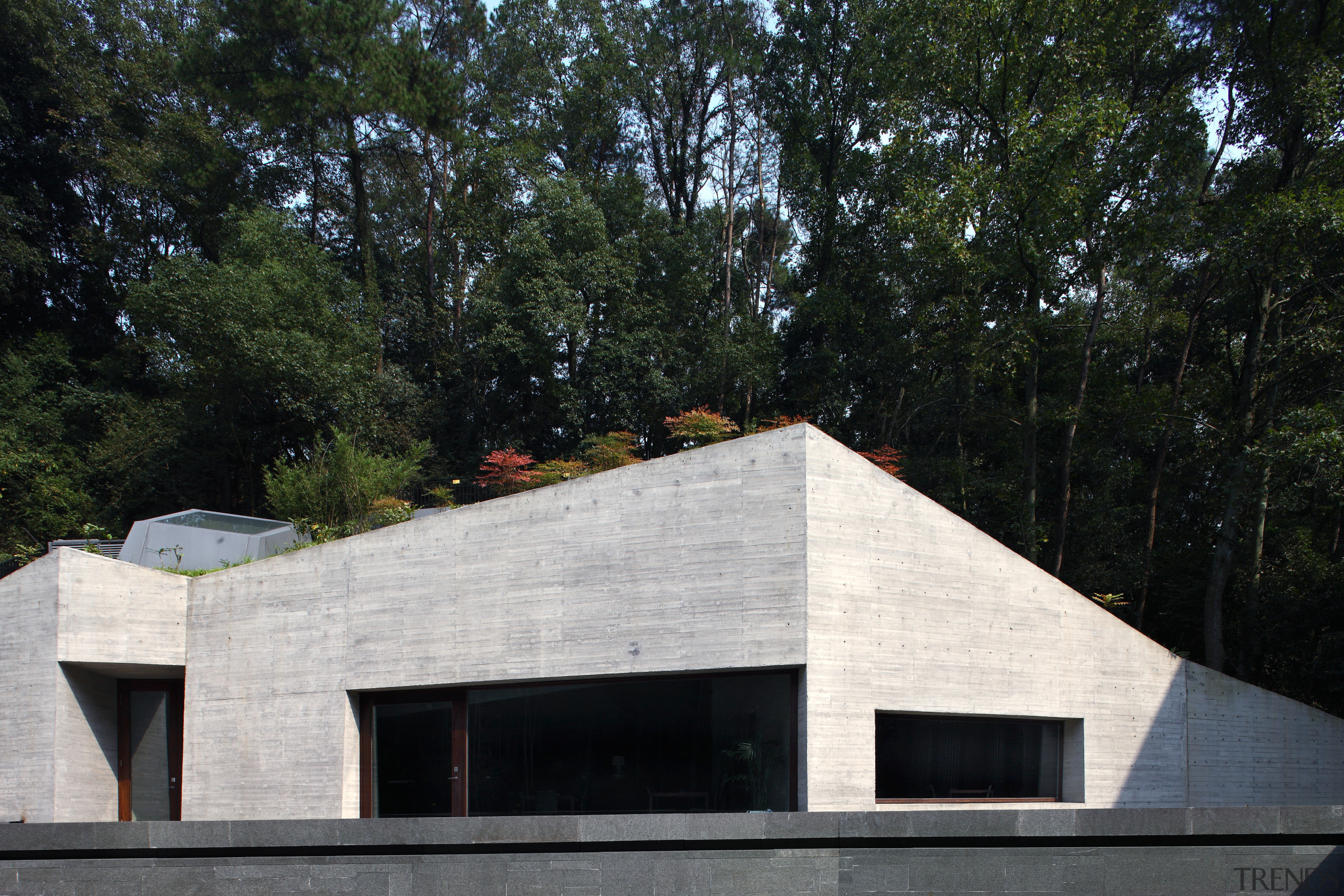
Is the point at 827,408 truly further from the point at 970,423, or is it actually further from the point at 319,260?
the point at 319,260

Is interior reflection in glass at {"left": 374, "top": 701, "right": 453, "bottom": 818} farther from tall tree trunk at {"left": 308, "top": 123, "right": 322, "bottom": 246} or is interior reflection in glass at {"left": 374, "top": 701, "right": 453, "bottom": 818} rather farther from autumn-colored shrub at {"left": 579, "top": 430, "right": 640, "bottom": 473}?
tall tree trunk at {"left": 308, "top": 123, "right": 322, "bottom": 246}

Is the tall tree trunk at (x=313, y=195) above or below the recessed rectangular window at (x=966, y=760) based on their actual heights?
above

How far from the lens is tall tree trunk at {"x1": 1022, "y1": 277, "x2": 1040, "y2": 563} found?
55.0 feet

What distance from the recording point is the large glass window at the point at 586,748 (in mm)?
8898

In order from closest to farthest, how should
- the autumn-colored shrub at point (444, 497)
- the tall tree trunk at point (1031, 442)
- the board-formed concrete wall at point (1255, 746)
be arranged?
1. the board-formed concrete wall at point (1255, 746)
2. the autumn-colored shrub at point (444, 497)
3. the tall tree trunk at point (1031, 442)

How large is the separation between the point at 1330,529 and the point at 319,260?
26728mm

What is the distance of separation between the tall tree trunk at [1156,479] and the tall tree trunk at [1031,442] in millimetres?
2222

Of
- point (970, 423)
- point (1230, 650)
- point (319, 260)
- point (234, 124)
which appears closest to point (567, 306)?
point (319, 260)

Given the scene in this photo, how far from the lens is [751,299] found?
2916cm

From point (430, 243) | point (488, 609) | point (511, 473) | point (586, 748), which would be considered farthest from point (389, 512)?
point (430, 243)

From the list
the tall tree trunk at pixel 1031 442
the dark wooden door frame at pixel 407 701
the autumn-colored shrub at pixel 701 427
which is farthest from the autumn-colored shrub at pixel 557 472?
the tall tree trunk at pixel 1031 442

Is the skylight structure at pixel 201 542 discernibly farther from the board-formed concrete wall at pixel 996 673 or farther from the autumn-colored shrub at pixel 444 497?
the board-formed concrete wall at pixel 996 673

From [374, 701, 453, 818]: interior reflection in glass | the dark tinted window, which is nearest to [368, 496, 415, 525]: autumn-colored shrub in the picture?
[374, 701, 453, 818]: interior reflection in glass

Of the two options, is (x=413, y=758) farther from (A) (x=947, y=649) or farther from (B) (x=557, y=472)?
(B) (x=557, y=472)
